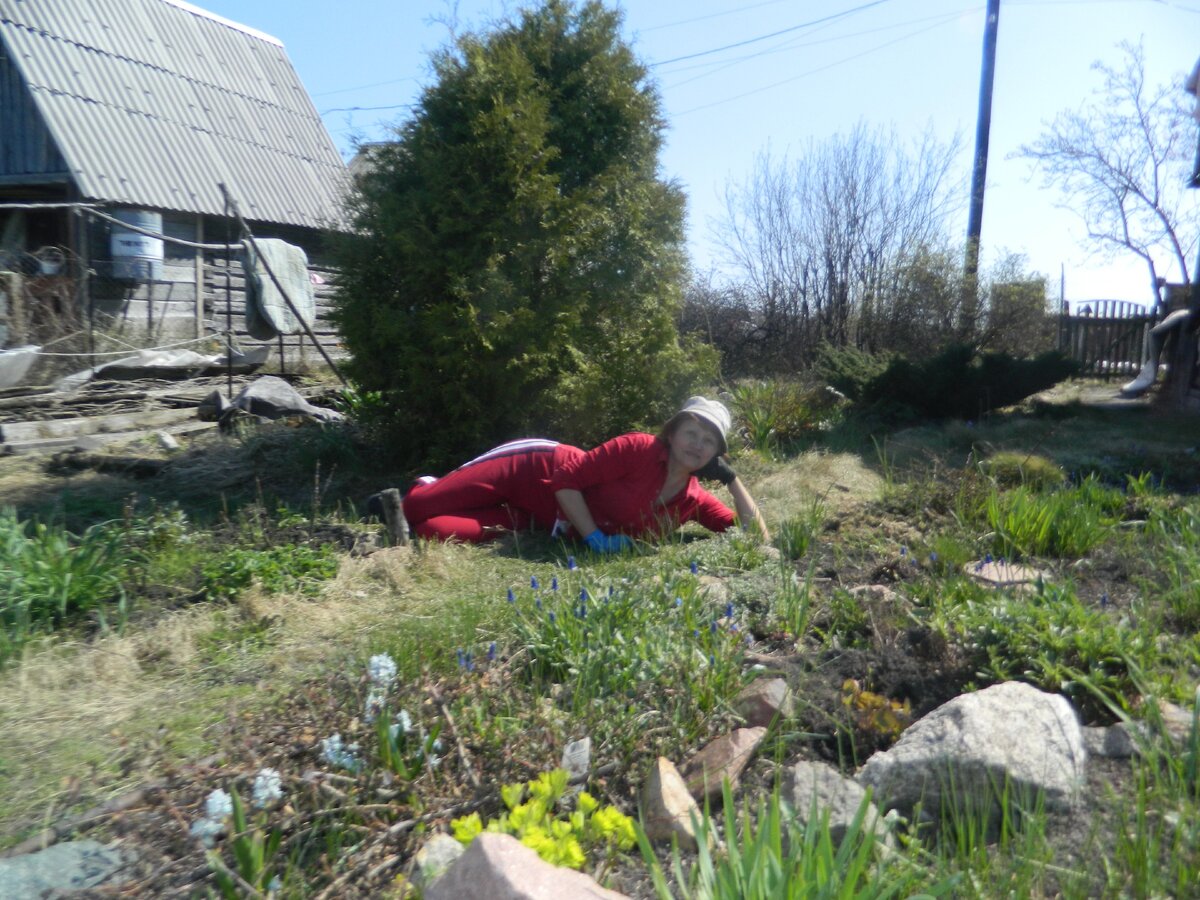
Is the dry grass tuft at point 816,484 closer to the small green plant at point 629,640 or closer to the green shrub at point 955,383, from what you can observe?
the green shrub at point 955,383

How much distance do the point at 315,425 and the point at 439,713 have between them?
5460mm

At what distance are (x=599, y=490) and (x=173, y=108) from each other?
40.4 ft

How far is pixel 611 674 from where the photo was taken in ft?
10.2

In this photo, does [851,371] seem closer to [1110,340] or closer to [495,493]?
[495,493]

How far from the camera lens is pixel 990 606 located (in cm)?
330

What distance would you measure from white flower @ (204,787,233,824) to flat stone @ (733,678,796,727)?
1.43m

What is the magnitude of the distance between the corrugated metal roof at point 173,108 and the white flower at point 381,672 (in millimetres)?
10270

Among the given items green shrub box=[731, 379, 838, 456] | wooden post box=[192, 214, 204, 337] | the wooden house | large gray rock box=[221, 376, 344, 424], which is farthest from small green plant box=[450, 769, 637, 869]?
wooden post box=[192, 214, 204, 337]

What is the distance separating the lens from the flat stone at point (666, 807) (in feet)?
8.13

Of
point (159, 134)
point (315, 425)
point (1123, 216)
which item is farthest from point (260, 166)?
point (1123, 216)

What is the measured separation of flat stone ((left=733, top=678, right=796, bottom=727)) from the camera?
2988 mm

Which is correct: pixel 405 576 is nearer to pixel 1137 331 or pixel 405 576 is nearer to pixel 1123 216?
pixel 1137 331

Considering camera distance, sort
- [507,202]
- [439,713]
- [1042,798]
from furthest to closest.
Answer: [507,202], [439,713], [1042,798]

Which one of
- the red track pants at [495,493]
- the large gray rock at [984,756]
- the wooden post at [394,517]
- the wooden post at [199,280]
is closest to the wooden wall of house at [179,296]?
the wooden post at [199,280]
